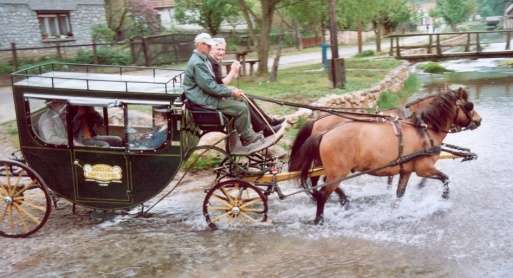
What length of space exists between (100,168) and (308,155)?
2994mm

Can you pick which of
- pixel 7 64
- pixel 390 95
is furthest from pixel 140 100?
pixel 7 64

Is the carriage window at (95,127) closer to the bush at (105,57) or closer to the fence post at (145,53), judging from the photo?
the bush at (105,57)

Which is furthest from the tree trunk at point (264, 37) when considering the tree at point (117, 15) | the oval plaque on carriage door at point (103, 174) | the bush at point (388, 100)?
the tree at point (117, 15)

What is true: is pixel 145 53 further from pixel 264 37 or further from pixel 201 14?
pixel 201 14

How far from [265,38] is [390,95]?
559 centimetres

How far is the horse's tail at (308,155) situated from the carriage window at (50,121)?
340cm

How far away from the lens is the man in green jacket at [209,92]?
726 centimetres

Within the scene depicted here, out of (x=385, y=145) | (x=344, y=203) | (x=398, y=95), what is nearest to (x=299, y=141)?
(x=344, y=203)

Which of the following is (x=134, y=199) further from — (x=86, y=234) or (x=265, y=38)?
(x=265, y=38)

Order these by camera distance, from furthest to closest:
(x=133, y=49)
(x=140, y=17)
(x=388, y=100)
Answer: (x=140, y=17)
(x=133, y=49)
(x=388, y=100)

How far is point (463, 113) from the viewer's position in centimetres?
820

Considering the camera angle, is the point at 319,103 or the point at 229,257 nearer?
the point at 229,257

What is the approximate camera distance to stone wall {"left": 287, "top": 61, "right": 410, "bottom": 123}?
13180 millimetres

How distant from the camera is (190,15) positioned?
3847 cm
